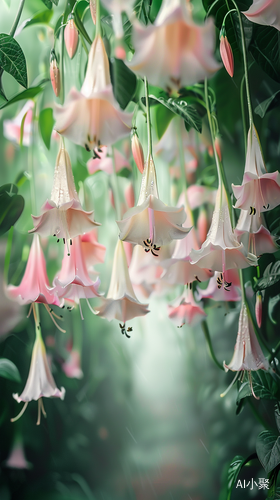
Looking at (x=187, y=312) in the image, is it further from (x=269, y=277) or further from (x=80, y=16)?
(x=80, y=16)

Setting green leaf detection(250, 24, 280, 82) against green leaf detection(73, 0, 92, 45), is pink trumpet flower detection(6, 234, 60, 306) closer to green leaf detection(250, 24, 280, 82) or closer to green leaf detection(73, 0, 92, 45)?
green leaf detection(73, 0, 92, 45)

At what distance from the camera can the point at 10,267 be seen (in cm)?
84

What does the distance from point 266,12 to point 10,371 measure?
76 centimetres

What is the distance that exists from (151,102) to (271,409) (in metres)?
0.61

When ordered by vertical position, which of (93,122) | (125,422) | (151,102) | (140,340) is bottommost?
(125,422)

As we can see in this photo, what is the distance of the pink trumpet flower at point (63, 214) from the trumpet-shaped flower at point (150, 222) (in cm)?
6

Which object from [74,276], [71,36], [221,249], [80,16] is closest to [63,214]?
[74,276]

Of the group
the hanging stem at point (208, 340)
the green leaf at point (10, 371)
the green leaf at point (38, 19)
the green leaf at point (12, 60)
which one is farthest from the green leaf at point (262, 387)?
the green leaf at point (38, 19)

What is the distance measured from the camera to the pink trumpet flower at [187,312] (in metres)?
0.74

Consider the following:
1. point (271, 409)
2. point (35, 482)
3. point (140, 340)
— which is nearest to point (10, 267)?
point (140, 340)

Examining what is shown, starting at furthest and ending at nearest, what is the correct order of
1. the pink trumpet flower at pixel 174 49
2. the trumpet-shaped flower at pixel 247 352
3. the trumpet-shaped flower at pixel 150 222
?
1. the trumpet-shaped flower at pixel 247 352
2. the trumpet-shaped flower at pixel 150 222
3. the pink trumpet flower at pixel 174 49

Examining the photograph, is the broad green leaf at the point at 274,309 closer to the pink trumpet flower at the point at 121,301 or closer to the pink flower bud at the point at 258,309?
the pink flower bud at the point at 258,309

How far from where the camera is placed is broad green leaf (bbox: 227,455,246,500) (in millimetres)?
723

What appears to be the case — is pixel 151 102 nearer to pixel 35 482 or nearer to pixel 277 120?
pixel 277 120
